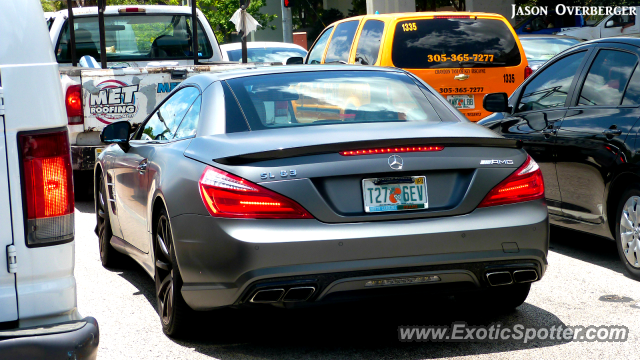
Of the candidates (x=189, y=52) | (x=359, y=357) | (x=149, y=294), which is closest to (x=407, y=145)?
(x=359, y=357)

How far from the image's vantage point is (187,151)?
4676 mm

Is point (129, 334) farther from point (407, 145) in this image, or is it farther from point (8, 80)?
point (8, 80)

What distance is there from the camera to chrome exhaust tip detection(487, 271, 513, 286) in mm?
4375

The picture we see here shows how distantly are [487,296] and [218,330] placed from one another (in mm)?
1590

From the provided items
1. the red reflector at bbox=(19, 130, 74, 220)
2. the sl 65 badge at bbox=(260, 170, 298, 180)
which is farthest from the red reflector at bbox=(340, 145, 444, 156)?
the red reflector at bbox=(19, 130, 74, 220)

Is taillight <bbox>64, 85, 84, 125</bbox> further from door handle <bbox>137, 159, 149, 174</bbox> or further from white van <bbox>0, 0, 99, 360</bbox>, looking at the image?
white van <bbox>0, 0, 99, 360</bbox>

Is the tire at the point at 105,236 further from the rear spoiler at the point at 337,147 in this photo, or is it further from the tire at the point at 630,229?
the tire at the point at 630,229

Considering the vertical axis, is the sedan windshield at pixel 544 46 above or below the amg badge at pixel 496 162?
below

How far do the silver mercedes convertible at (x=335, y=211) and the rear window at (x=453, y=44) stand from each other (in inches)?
221

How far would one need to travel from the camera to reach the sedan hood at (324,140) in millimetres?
4258

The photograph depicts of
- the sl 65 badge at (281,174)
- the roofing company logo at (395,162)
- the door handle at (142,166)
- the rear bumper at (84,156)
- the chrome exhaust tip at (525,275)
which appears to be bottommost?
the rear bumper at (84,156)
